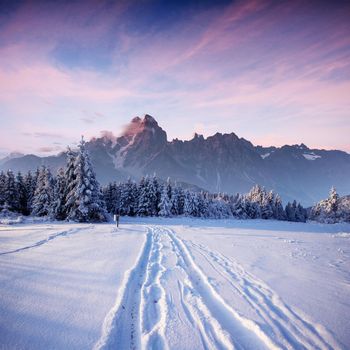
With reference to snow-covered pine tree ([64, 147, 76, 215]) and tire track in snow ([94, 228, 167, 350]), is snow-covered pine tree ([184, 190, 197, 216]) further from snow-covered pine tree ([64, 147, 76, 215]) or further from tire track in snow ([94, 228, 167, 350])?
tire track in snow ([94, 228, 167, 350])

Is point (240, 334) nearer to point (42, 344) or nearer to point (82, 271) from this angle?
point (42, 344)

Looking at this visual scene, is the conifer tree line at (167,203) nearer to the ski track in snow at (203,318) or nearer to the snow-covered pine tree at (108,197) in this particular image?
the snow-covered pine tree at (108,197)

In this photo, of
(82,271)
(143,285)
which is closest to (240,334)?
(143,285)

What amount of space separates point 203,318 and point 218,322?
0.95ft

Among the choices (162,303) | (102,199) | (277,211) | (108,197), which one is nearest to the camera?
(162,303)

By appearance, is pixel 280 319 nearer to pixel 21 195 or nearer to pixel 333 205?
pixel 21 195

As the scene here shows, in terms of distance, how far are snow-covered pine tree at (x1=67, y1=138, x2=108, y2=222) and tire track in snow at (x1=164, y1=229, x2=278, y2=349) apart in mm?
23586

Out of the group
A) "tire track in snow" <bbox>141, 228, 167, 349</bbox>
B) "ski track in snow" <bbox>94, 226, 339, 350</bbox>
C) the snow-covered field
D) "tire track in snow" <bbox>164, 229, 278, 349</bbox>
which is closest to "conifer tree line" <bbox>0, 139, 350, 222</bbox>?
the snow-covered field

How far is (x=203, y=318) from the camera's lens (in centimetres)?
414

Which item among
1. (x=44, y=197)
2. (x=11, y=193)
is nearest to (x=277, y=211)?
(x=44, y=197)

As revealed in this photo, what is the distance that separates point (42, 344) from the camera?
9.98ft

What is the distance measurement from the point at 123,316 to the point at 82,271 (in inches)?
99.5

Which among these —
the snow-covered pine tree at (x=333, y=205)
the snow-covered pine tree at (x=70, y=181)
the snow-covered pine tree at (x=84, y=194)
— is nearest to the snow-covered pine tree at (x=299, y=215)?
the snow-covered pine tree at (x=333, y=205)

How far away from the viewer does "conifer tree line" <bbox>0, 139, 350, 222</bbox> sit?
2750cm
